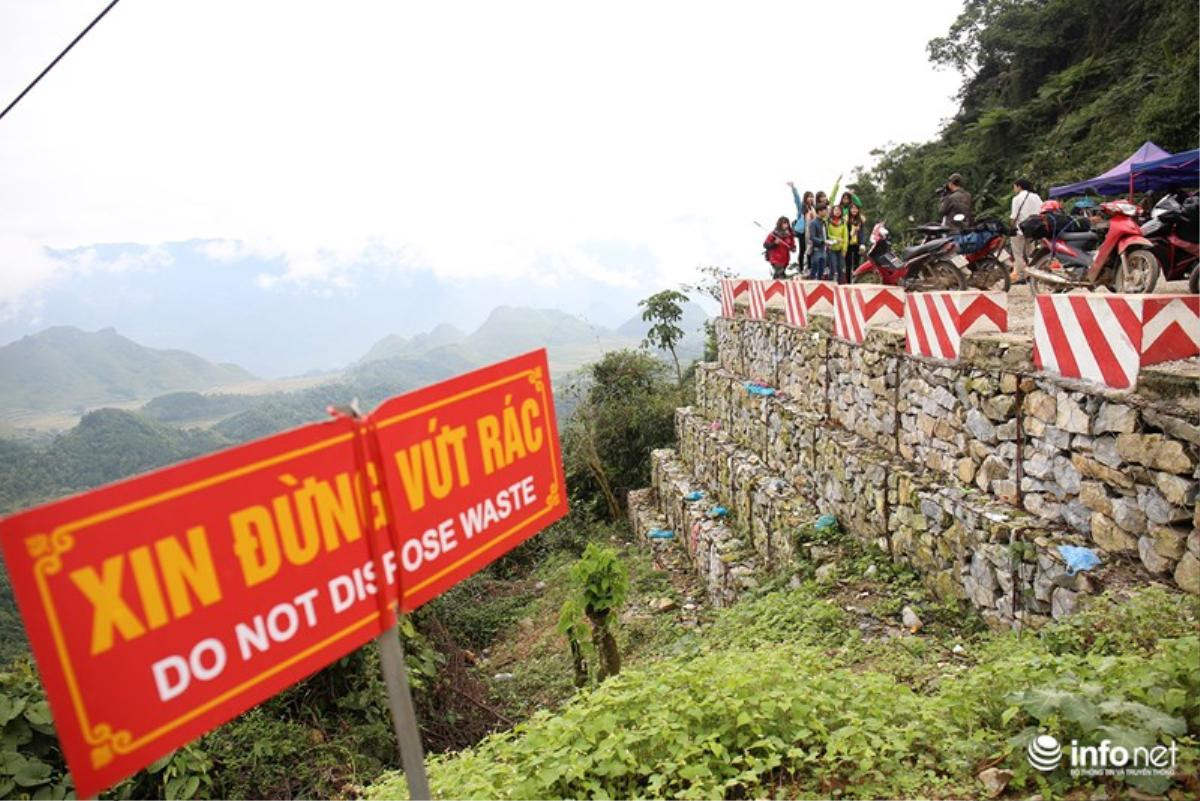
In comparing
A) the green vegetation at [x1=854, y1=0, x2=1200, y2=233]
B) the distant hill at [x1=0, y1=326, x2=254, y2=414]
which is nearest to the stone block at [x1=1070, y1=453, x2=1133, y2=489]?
the green vegetation at [x1=854, y1=0, x2=1200, y2=233]

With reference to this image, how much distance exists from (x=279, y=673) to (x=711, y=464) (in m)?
11.3

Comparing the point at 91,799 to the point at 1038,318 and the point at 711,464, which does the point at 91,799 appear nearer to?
the point at 1038,318

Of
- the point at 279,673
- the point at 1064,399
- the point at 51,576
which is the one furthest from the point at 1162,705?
the point at 51,576

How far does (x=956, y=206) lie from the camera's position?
30.5 feet

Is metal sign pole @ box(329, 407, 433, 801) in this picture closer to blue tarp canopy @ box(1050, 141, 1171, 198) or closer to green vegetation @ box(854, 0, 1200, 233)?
blue tarp canopy @ box(1050, 141, 1171, 198)

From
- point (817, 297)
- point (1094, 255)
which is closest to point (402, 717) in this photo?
point (817, 297)

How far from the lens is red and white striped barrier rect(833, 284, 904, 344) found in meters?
7.47

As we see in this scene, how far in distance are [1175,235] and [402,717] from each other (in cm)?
777

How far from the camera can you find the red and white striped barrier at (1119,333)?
392 cm

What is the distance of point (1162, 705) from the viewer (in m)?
2.75

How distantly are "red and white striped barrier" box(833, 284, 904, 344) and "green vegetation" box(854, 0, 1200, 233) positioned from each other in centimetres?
1104

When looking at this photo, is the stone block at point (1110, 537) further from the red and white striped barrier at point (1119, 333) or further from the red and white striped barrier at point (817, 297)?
the red and white striped barrier at point (817, 297)

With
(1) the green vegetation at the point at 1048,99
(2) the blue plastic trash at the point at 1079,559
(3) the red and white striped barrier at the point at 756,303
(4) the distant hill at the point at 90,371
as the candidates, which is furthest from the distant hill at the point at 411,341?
(2) the blue plastic trash at the point at 1079,559

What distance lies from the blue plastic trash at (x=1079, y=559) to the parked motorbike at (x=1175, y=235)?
3814 mm
